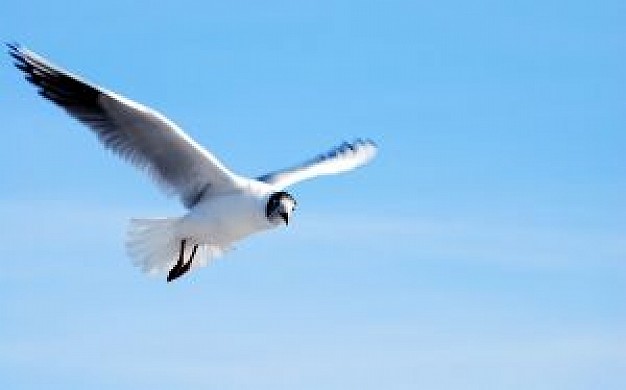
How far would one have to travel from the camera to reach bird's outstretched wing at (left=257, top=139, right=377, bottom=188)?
63.3ft

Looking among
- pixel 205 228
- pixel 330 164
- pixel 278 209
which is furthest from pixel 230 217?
pixel 330 164

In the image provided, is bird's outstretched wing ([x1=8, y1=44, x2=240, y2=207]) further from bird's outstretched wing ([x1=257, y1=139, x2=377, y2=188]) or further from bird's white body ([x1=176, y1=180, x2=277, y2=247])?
bird's outstretched wing ([x1=257, y1=139, x2=377, y2=188])

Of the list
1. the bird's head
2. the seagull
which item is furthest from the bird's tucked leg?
the bird's head

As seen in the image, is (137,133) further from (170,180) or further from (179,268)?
(179,268)

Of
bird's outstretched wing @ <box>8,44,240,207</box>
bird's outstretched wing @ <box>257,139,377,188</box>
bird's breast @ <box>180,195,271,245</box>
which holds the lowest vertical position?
bird's breast @ <box>180,195,271,245</box>

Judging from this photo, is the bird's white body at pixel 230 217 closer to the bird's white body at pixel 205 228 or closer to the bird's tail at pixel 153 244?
the bird's white body at pixel 205 228

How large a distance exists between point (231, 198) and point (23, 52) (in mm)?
1664

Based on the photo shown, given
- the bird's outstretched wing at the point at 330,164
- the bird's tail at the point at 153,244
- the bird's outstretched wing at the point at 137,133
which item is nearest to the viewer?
the bird's outstretched wing at the point at 137,133

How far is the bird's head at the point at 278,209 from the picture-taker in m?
18.0

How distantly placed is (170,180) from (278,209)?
0.85 m

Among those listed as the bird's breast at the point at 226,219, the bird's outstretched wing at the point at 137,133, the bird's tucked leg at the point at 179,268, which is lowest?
the bird's tucked leg at the point at 179,268

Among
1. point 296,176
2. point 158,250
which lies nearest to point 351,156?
point 296,176

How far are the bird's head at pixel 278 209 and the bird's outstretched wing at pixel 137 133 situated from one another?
33 centimetres

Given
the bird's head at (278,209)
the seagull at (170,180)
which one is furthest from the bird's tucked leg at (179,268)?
the bird's head at (278,209)
